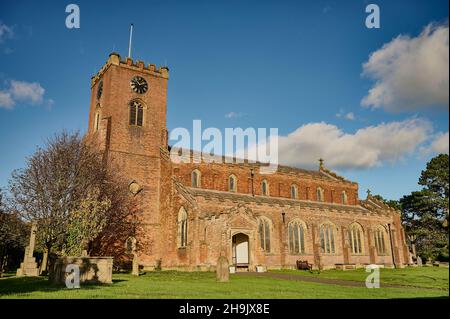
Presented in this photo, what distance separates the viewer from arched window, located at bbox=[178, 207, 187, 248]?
31.8 metres

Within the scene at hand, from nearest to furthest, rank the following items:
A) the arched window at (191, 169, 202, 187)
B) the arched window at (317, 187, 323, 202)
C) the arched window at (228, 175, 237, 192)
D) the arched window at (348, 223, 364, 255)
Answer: the arched window at (191, 169, 202, 187), the arched window at (228, 175, 237, 192), the arched window at (348, 223, 364, 255), the arched window at (317, 187, 323, 202)

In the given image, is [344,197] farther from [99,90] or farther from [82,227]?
[82,227]

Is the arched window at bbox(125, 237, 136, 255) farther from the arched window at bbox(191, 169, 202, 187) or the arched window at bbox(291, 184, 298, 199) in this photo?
the arched window at bbox(291, 184, 298, 199)

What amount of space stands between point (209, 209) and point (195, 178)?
692 cm

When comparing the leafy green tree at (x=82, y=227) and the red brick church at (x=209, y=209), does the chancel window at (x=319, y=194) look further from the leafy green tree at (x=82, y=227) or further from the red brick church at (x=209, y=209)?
the leafy green tree at (x=82, y=227)

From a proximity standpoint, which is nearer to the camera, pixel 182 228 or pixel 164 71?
pixel 182 228

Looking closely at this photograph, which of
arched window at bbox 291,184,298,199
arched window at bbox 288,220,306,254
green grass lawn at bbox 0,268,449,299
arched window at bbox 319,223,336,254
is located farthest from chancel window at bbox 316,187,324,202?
green grass lawn at bbox 0,268,449,299

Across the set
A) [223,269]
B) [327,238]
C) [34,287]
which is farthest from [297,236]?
A: [34,287]

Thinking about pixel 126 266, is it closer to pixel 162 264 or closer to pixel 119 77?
pixel 162 264

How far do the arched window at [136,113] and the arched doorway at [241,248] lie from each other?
50.9ft

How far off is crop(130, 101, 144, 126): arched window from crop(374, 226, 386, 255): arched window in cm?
2992

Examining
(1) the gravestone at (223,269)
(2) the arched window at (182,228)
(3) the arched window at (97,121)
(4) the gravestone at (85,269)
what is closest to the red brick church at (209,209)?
(2) the arched window at (182,228)

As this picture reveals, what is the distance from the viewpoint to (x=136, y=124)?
37.8 m
